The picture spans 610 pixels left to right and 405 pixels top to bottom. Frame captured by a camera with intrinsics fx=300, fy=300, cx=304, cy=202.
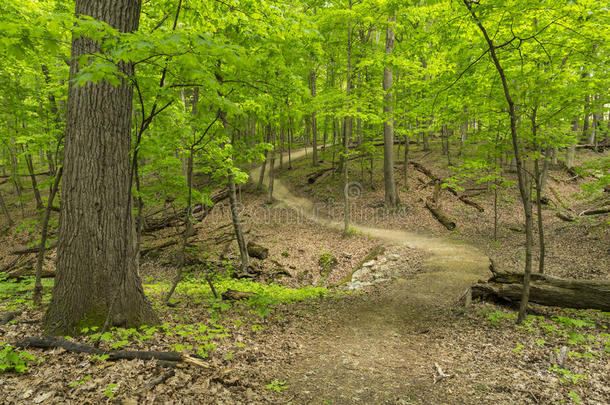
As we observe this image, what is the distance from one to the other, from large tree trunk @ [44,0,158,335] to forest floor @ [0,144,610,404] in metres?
0.52

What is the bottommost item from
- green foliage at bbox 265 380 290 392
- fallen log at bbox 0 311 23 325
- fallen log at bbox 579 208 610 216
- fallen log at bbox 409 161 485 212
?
green foliage at bbox 265 380 290 392

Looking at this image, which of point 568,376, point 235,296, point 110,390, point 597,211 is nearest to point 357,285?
point 235,296

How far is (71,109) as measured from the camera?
4129mm

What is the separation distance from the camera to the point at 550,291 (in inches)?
236

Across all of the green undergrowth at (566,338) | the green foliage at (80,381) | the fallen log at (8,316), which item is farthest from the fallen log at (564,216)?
the fallen log at (8,316)

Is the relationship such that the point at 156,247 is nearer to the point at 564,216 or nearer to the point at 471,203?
the point at 471,203

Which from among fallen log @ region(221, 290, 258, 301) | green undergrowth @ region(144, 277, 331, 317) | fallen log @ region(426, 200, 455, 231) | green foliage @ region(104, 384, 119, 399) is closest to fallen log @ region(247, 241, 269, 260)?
green undergrowth @ region(144, 277, 331, 317)

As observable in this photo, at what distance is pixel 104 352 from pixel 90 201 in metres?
1.97

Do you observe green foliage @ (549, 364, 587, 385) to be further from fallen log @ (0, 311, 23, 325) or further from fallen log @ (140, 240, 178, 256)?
fallen log @ (140, 240, 178, 256)

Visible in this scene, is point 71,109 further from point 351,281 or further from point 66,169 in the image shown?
point 351,281

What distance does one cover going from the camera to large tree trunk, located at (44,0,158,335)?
410cm

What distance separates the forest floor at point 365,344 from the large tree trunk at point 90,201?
52cm

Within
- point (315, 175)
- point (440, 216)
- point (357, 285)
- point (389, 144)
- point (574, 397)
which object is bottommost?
point (357, 285)

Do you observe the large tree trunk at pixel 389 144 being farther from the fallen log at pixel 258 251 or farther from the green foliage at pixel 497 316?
the green foliage at pixel 497 316
